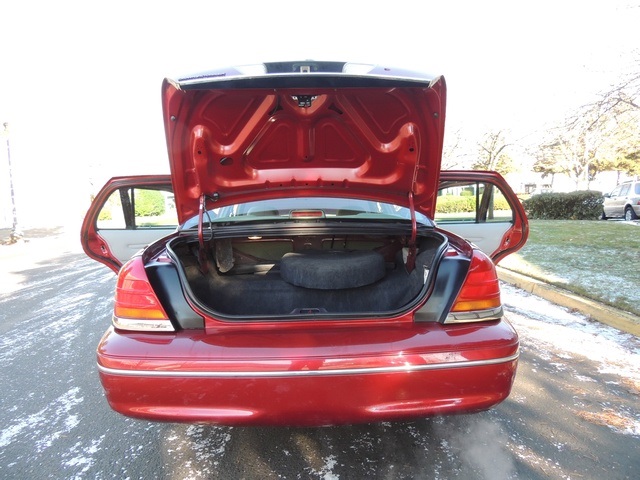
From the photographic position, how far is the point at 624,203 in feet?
52.3

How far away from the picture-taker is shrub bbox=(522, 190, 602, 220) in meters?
14.7

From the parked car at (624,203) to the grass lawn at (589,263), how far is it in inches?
289

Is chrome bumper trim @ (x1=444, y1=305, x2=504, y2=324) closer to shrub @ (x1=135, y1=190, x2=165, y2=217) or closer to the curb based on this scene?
the curb

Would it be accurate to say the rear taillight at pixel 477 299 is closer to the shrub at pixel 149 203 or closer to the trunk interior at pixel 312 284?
the trunk interior at pixel 312 284

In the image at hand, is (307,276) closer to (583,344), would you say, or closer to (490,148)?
(583,344)

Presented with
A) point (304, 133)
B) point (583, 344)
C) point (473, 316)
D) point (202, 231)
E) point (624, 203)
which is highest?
point (304, 133)

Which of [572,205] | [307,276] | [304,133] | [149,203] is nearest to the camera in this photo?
[304,133]

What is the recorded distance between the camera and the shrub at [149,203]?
21561 millimetres

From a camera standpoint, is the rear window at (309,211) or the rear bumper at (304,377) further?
the rear window at (309,211)

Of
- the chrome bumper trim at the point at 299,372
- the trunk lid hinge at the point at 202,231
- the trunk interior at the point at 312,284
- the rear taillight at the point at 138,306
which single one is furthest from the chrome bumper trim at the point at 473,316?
the trunk lid hinge at the point at 202,231

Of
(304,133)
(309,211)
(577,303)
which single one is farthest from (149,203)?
(304,133)

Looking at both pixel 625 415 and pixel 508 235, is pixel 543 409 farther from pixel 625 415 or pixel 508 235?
pixel 508 235

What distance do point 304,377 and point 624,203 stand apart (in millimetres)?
18877

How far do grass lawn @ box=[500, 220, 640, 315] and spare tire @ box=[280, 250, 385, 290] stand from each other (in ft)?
10.0
